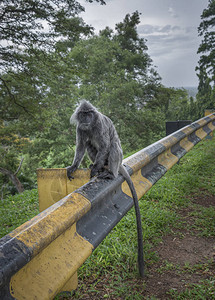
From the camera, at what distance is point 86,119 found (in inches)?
101

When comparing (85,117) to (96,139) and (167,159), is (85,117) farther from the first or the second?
(167,159)

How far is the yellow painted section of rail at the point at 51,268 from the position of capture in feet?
2.74

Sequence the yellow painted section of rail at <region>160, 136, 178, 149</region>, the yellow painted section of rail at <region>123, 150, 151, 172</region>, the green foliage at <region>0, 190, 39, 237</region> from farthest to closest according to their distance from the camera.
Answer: the green foliage at <region>0, 190, 39, 237</region> → the yellow painted section of rail at <region>160, 136, 178, 149</region> → the yellow painted section of rail at <region>123, 150, 151, 172</region>

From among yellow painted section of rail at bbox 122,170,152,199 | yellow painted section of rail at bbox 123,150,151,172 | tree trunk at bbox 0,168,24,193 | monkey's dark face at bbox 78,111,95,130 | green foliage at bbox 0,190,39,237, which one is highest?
monkey's dark face at bbox 78,111,95,130

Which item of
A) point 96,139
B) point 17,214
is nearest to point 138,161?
point 96,139

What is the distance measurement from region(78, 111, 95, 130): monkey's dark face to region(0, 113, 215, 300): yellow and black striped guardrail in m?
0.72

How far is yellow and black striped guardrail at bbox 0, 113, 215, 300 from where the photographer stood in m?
0.83

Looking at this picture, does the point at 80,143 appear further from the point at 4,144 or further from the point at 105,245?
the point at 4,144

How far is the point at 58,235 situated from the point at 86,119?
1.69 metres

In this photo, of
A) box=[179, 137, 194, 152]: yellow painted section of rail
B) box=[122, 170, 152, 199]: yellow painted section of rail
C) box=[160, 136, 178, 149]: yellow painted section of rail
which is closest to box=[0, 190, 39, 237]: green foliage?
box=[122, 170, 152, 199]: yellow painted section of rail

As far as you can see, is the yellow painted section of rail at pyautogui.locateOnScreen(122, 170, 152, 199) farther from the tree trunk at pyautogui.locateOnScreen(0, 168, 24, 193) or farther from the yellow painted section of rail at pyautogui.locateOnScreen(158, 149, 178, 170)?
the tree trunk at pyautogui.locateOnScreen(0, 168, 24, 193)

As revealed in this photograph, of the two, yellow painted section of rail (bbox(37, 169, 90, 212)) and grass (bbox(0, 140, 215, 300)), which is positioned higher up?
yellow painted section of rail (bbox(37, 169, 90, 212))

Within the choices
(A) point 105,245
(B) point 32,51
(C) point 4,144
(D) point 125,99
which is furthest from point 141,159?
(D) point 125,99

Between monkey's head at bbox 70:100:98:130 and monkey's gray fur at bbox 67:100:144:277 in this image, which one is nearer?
monkey's gray fur at bbox 67:100:144:277
